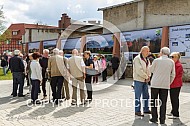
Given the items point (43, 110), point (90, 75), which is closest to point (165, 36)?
point (90, 75)

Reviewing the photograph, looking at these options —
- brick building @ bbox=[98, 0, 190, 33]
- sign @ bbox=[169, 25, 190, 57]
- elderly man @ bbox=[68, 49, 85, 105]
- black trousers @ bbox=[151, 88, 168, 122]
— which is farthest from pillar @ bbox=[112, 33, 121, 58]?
black trousers @ bbox=[151, 88, 168, 122]

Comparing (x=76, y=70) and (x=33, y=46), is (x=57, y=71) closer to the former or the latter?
(x=76, y=70)

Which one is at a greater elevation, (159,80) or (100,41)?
(100,41)

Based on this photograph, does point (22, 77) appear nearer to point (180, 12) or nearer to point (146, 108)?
point (146, 108)

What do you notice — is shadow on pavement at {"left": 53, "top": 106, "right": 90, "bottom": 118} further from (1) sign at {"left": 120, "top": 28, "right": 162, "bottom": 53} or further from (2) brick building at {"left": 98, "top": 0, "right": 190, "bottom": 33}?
(2) brick building at {"left": 98, "top": 0, "right": 190, "bottom": 33}

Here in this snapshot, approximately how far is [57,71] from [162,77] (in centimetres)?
348

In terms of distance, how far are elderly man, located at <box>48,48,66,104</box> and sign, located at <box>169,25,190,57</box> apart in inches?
315

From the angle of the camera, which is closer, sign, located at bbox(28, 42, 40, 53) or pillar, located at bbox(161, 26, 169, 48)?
pillar, located at bbox(161, 26, 169, 48)

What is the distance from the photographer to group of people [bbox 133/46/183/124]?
520 cm

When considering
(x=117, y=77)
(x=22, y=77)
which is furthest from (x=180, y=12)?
A: (x=22, y=77)

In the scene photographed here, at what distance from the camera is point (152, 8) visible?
56.5 feet

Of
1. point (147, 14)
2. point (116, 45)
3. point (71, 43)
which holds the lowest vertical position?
point (116, 45)

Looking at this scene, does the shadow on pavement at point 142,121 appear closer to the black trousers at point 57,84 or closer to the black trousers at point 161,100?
the black trousers at point 161,100

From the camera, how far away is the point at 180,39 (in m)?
12.9
